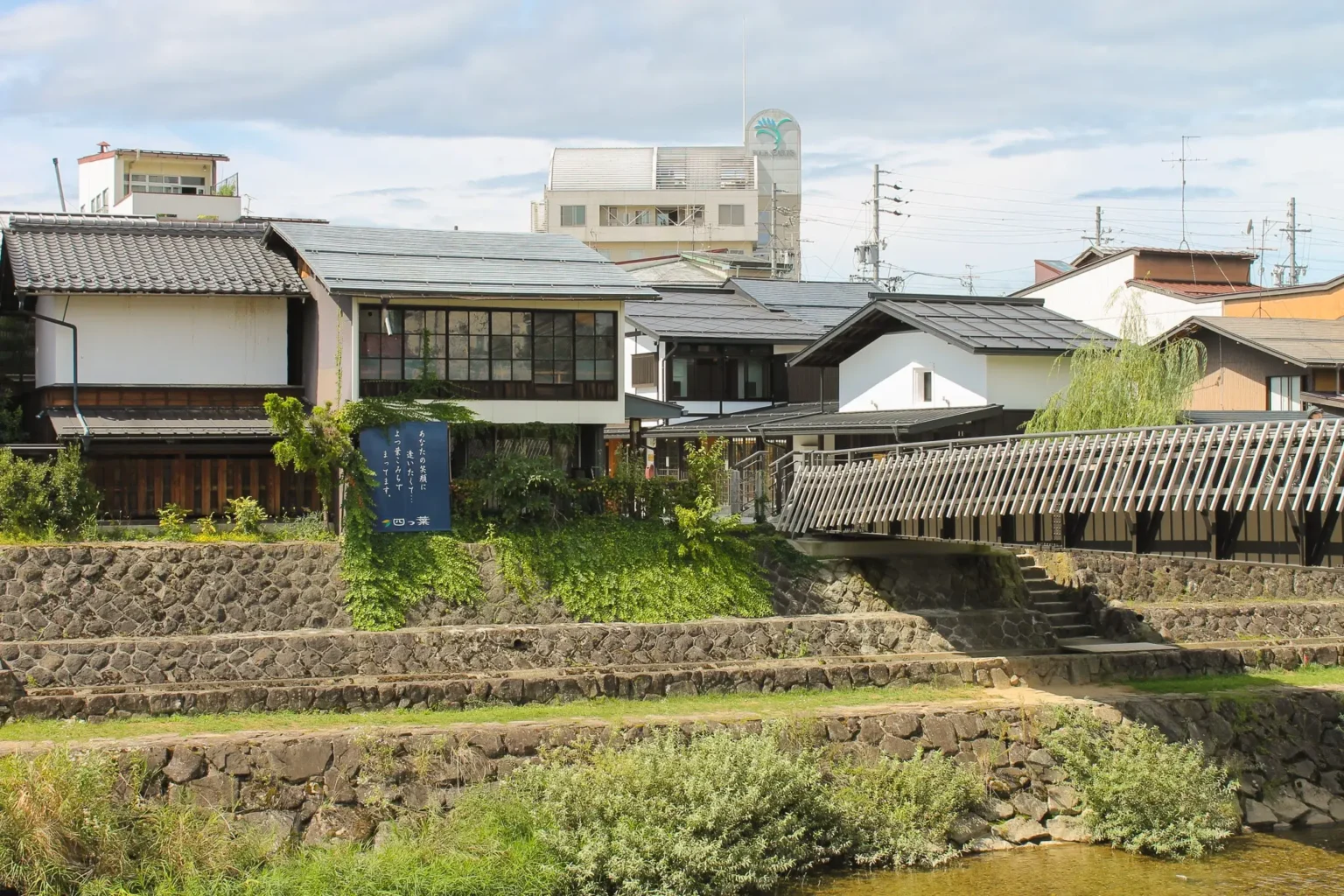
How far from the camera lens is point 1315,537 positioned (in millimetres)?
20000

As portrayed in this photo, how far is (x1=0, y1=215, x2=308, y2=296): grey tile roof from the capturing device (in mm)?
31328

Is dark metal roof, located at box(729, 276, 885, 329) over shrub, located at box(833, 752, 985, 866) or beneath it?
over

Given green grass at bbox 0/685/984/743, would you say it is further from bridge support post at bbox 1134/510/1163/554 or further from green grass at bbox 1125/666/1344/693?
bridge support post at bbox 1134/510/1163/554

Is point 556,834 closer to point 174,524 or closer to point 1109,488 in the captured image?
point 1109,488

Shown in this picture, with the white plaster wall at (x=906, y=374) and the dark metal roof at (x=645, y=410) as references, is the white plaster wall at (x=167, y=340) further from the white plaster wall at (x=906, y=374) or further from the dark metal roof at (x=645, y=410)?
the white plaster wall at (x=906, y=374)

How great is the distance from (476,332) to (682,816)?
14.6m

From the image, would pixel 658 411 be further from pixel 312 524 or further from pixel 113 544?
pixel 113 544

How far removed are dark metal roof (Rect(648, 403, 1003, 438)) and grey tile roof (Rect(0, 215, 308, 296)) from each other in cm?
1301

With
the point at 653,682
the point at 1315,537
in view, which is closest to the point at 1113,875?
the point at 1315,537

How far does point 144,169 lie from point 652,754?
166ft

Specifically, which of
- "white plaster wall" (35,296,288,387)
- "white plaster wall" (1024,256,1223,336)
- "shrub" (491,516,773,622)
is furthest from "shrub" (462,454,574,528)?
"white plaster wall" (1024,256,1223,336)

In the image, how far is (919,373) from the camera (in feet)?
124

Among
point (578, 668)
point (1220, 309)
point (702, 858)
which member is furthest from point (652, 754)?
point (1220, 309)

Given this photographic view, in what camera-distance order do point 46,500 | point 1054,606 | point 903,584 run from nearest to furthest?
point 46,500 < point 903,584 < point 1054,606
